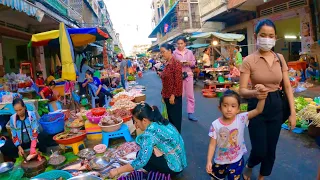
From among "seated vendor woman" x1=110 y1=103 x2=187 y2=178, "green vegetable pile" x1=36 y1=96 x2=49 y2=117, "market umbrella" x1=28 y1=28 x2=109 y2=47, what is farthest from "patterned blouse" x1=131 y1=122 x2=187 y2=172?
"market umbrella" x1=28 y1=28 x2=109 y2=47

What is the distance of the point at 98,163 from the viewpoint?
358 cm

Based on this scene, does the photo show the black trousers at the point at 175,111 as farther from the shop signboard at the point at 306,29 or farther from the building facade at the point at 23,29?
the shop signboard at the point at 306,29

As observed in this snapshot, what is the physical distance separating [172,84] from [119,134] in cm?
141

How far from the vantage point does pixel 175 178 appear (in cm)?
329

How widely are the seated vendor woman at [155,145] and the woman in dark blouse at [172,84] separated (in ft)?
4.67

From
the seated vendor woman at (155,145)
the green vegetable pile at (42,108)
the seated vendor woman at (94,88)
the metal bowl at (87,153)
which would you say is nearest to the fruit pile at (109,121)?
the metal bowl at (87,153)

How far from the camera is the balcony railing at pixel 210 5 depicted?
50.5 feet

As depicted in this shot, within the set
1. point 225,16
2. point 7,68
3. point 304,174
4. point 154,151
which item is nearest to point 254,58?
point 154,151

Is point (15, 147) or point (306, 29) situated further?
point (306, 29)

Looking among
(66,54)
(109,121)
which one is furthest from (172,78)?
(66,54)

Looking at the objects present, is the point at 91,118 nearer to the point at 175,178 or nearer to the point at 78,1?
the point at 175,178

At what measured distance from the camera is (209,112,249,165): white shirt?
246cm

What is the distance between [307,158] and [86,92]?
6535 millimetres

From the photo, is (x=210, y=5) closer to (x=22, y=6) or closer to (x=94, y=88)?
(x=94, y=88)
